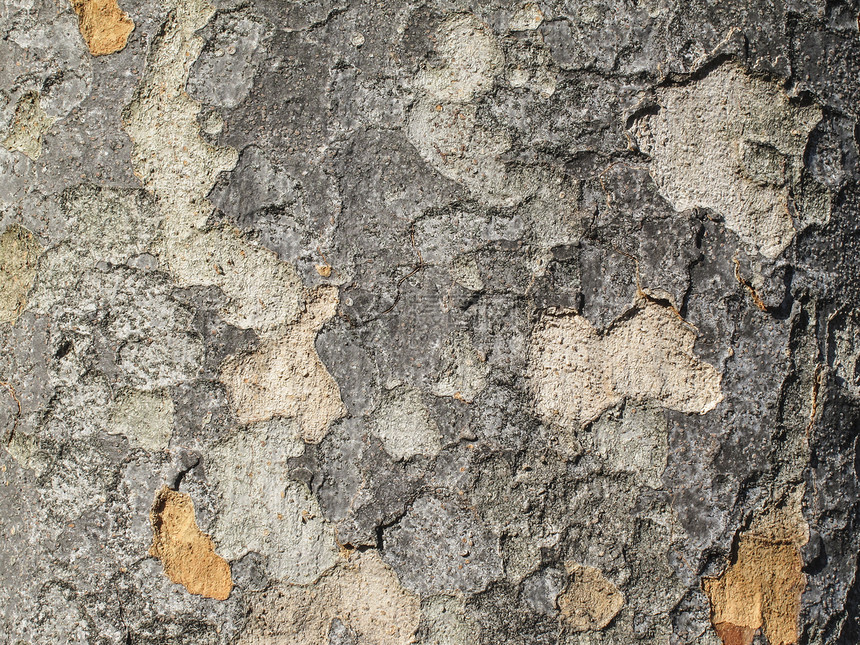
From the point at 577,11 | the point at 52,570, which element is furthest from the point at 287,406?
the point at 577,11

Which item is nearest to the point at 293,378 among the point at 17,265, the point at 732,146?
the point at 17,265

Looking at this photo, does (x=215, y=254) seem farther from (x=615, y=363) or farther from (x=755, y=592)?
(x=755, y=592)

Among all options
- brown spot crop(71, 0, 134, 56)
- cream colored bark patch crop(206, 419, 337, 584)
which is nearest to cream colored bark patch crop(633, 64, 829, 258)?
cream colored bark patch crop(206, 419, 337, 584)

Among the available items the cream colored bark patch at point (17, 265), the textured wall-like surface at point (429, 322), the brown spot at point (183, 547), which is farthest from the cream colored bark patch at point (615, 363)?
the cream colored bark patch at point (17, 265)

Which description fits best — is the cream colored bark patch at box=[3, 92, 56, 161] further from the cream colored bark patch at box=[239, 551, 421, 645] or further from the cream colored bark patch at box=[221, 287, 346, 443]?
the cream colored bark patch at box=[239, 551, 421, 645]

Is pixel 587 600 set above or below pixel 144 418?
below

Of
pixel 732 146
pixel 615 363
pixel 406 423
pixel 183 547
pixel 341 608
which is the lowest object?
pixel 341 608
